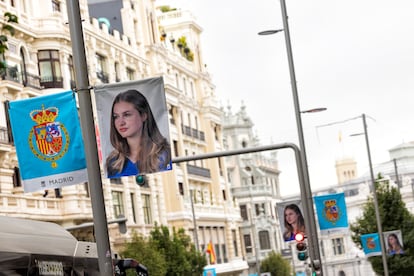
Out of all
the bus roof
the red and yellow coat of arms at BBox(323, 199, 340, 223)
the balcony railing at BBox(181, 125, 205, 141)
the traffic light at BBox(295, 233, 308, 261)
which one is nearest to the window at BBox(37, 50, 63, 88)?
the red and yellow coat of arms at BBox(323, 199, 340, 223)

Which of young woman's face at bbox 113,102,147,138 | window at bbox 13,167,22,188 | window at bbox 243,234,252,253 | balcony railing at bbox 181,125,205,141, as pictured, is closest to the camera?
young woman's face at bbox 113,102,147,138

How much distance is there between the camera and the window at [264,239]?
5236 inches

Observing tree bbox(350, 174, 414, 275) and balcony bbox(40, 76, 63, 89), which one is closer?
balcony bbox(40, 76, 63, 89)

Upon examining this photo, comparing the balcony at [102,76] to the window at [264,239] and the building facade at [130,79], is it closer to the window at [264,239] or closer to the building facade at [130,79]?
the building facade at [130,79]

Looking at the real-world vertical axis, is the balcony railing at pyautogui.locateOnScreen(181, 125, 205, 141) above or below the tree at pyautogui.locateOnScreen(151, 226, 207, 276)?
above

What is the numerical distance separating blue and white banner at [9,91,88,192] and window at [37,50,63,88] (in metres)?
40.7

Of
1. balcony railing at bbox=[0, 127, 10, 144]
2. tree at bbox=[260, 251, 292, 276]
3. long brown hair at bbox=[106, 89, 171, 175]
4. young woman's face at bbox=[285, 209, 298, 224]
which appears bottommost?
tree at bbox=[260, 251, 292, 276]

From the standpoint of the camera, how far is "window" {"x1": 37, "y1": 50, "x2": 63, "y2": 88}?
57.6 metres

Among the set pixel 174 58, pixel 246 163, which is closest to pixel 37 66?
pixel 174 58

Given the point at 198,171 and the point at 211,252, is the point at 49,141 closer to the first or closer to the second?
the point at 211,252

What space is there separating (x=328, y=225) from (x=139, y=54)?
40.0m

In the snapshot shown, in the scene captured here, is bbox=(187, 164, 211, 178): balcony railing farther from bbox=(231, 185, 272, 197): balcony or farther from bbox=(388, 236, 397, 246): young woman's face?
bbox=(231, 185, 272, 197): balcony

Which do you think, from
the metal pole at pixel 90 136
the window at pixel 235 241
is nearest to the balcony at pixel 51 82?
the window at pixel 235 241

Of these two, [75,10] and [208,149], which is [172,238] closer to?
[208,149]
